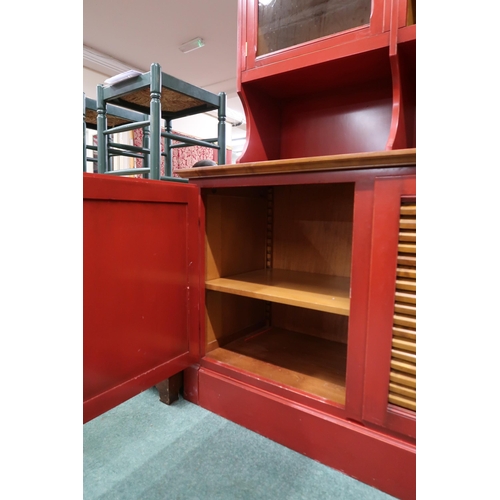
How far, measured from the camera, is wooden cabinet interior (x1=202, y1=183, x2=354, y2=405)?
1055mm

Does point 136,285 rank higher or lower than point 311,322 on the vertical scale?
higher

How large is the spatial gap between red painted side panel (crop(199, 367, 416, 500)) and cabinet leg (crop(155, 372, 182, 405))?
3.6 inches

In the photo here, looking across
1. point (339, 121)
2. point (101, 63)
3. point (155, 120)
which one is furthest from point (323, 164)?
point (101, 63)

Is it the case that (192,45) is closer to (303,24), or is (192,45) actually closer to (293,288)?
(303,24)

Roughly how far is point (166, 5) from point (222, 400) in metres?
2.94

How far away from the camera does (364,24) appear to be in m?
0.87

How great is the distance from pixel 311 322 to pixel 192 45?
3076mm

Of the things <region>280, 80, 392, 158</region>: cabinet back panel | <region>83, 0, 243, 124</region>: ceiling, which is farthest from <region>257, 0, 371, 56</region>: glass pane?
<region>83, 0, 243, 124</region>: ceiling

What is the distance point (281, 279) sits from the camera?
3.99 feet

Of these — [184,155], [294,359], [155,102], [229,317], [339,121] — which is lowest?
[294,359]

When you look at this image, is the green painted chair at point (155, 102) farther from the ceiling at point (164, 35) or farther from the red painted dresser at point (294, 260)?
the ceiling at point (164, 35)

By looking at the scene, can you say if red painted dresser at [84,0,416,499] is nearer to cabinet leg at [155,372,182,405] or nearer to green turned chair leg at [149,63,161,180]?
cabinet leg at [155,372,182,405]
